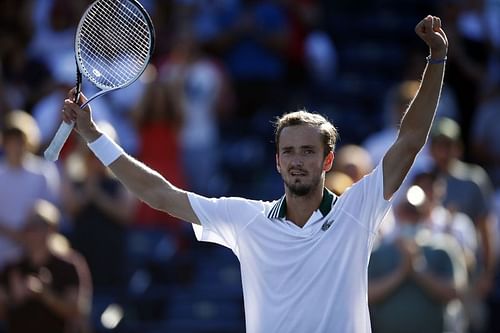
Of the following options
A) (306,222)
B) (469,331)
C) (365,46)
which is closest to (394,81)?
(365,46)

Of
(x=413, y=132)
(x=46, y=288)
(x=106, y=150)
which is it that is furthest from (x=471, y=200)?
(x=106, y=150)

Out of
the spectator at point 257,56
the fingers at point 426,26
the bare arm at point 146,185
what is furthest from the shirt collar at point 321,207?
the spectator at point 257,56

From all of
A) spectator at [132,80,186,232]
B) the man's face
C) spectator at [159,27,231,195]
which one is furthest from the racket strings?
spectator at [159,27,231,195]

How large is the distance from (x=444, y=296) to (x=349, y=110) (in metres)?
3.83

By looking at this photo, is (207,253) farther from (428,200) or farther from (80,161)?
(428,200)

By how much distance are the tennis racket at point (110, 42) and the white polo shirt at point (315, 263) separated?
97 cm

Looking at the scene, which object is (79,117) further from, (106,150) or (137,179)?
(137,179)

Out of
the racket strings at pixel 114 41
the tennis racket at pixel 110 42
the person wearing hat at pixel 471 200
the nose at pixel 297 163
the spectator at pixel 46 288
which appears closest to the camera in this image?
the nose at pixel 297 163

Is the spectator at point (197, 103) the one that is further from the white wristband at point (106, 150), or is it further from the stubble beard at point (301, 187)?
the stubble beard at point (301, 187)

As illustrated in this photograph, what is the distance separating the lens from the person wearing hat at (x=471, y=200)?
33.5 feet

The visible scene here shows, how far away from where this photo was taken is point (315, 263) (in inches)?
235

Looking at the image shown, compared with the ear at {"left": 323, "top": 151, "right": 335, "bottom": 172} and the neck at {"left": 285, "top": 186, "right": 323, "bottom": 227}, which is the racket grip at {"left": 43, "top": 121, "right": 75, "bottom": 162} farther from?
the ear at {"left": 323, "top": 151, "right": 335, "bottom": 172}

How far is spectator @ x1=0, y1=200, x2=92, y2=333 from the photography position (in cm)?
1004

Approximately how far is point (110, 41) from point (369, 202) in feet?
5.21
